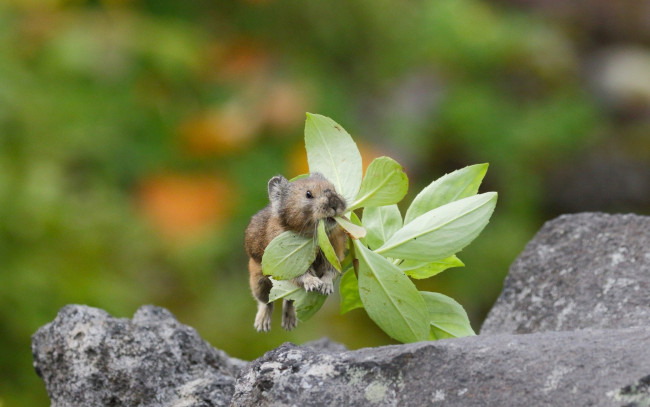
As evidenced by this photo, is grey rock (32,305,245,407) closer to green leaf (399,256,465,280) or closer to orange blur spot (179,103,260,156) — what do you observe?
green leaf (399,256,465,280)

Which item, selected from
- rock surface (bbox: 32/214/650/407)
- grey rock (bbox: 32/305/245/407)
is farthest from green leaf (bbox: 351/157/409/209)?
grey rock (bbox: 32/305/245/407)

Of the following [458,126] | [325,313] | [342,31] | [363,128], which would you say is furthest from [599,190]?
[325,313]

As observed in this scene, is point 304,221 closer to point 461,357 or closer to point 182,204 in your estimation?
point 461,357

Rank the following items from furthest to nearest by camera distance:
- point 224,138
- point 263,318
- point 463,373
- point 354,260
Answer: point 224,138
point 263,318
point 354,260
point 463,373

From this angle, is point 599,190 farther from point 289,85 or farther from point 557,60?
point 289,85

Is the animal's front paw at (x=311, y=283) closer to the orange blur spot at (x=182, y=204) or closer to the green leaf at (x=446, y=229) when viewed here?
the green leaf at (x=446, y=229)

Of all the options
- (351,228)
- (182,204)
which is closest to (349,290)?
(351,228)

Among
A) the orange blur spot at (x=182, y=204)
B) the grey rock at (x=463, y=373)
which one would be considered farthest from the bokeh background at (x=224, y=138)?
the grey rock at (x=463, y=373)
